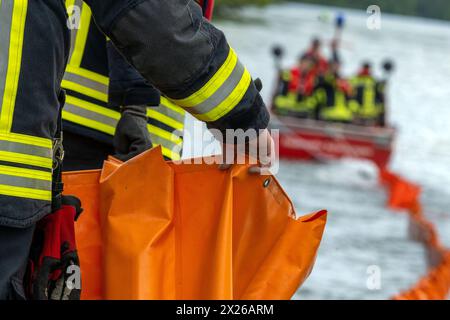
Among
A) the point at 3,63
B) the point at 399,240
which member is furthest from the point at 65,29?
the point at 399,240

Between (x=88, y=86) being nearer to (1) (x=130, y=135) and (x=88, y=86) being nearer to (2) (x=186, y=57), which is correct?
(1) (x=130, y=135)

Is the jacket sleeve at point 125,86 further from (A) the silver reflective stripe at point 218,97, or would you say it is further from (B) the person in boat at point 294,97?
(B) the person in boat at point 294,97

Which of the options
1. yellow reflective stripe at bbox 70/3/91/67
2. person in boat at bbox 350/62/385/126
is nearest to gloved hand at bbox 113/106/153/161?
yellow reflective stripe at bbox 70/3/91/67

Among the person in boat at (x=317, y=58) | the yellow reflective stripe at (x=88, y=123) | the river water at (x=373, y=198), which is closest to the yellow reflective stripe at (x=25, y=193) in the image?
the yellow reflective stripe at (x=88, y=123)

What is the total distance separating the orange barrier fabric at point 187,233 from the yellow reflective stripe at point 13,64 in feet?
0.97

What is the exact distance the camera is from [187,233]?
205 centimetres

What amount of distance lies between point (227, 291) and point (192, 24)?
0.53 metres

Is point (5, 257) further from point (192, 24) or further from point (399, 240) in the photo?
point (399, 240)

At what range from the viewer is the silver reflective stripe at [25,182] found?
5.99 ft

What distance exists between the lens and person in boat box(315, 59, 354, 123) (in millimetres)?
16094

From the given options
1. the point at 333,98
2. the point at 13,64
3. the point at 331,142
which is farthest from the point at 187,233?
the point at 333,98

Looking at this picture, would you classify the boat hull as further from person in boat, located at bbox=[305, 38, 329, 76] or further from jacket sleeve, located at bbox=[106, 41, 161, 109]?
jacket sleeve, located at bbox=[106, 41, 161, 109]

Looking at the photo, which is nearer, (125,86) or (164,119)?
(125,86)

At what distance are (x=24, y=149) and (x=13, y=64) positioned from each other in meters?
0.16
